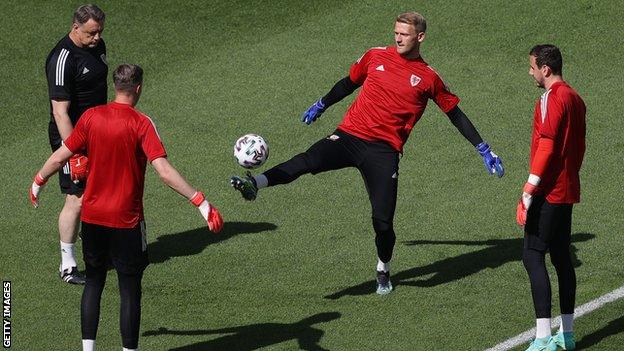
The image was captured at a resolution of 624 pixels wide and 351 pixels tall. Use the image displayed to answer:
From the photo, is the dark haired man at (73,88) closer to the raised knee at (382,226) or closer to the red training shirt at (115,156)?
the red training shirt at (115,156)

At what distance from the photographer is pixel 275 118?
55.7 feet

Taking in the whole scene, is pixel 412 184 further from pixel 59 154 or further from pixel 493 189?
pixel 59 154

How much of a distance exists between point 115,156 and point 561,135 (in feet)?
11.5

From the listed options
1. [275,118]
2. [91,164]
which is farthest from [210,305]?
[275,118]

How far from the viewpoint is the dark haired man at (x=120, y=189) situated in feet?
32.8

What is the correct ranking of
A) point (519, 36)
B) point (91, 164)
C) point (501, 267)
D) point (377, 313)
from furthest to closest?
point (519, 36) < point (501, 267) < point (377, 313) < point (91, 164)

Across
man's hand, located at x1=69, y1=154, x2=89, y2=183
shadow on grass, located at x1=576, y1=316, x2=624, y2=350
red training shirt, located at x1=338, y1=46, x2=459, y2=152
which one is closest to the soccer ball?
red training shirt, located at x1=338, y1=46, x2=459, y2=152

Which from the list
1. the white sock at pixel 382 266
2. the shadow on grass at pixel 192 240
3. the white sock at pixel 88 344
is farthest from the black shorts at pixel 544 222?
the shadow on grass at pixel 192 240

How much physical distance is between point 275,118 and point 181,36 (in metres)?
3.14

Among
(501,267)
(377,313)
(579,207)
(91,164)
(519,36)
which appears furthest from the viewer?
(519,36)

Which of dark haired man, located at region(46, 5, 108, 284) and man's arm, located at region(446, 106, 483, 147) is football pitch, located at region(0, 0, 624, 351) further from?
man's arm, located at region(446, 106, 483, 147)

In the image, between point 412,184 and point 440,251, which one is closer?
point 440,251
